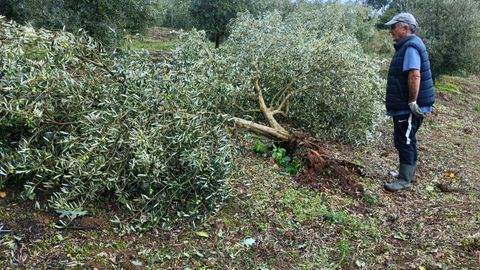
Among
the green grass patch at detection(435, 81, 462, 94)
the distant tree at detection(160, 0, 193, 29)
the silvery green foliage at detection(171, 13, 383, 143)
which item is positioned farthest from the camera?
the distant tree at detection(160, 0, 193, 29)

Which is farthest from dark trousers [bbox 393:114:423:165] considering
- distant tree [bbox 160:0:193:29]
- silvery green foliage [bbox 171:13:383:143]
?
distant tree [bbox 160:0:193:29]

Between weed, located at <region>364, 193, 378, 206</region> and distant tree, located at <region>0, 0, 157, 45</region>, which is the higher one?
distant tree, located at <region>0, 0, 157, 45</region>

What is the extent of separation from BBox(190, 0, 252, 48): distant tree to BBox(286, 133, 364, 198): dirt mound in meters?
6.62

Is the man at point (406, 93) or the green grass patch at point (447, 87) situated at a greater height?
the man at point (406, 93)

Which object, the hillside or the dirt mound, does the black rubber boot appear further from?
the dirt mound

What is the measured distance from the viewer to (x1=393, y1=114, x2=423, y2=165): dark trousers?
469cm

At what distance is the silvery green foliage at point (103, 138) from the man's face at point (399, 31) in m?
2.23

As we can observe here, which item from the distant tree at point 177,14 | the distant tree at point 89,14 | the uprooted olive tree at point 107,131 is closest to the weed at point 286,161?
the uprooted olive tree at point 107,131

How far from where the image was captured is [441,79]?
1374 centimetres

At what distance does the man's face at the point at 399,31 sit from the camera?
470 cm

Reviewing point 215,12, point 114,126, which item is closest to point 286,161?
point 114,126

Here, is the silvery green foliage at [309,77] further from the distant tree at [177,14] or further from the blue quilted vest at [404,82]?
the distant tree at [177,14]

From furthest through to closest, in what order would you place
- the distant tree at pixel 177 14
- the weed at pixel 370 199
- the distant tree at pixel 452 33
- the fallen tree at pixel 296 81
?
the distant tree at pixel 177 14
the distant tree at pixel 452 33
the fallen tree at pixel 296 81
the weed at pixel 370 199

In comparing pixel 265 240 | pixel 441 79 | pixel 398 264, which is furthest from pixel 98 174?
pixel 441 79
